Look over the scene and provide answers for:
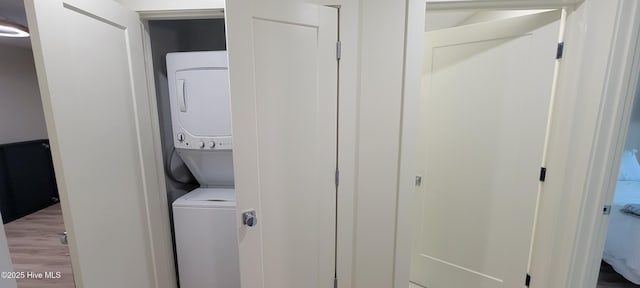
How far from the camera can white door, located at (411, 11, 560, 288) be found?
1407mm

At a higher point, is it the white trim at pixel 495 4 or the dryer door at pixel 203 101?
the white trim at pixel 495 4

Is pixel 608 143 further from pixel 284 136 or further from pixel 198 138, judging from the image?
pixel 198 138

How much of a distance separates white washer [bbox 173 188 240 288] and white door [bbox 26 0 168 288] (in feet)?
0.72

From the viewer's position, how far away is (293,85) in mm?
1176

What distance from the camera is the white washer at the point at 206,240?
1538mm

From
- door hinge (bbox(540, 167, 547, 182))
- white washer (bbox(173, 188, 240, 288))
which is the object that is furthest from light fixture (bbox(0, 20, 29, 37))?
door hinge (bbox(540, 167, 547, 182))

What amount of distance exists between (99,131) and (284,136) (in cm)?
77

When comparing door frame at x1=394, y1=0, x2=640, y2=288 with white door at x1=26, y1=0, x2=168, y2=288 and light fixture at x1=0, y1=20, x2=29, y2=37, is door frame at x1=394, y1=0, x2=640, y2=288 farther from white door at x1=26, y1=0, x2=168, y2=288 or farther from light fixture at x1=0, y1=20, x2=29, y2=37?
light fixture at x1=0, y1=20, x2=29, y2=37

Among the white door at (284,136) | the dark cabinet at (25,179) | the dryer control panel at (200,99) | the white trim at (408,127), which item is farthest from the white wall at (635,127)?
the dark cabinet at (25,179)

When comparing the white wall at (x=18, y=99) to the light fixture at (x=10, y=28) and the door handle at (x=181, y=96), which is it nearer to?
the light fixture at (x=10, y=28)

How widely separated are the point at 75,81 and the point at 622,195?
380 centimetres

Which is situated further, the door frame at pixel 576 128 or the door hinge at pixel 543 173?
the door hinge at pixel 543 173

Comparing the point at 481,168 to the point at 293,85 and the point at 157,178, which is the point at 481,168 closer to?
the point at 293,85

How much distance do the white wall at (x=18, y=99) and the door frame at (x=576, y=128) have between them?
4.94 metres
